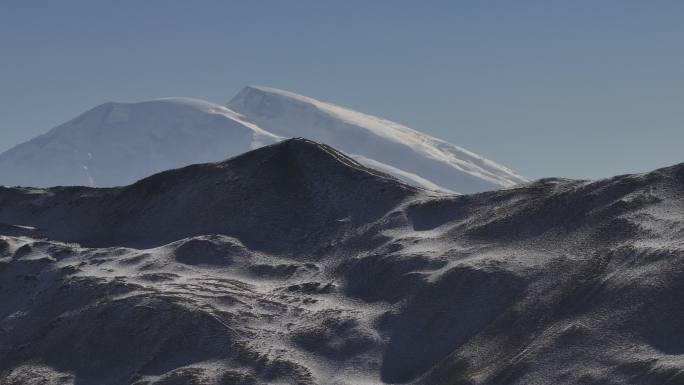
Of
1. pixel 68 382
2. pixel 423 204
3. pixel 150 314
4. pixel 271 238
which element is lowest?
pixel 68 382

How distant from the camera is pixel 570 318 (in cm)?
2584

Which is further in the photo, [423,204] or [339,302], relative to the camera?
[423,204]

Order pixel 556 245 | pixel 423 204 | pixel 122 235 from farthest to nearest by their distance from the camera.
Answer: pixel 122 235 < pixel 423 204 < pixel 556 245

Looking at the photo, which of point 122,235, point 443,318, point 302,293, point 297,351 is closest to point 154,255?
point 122,235

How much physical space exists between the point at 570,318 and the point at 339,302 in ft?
28.5

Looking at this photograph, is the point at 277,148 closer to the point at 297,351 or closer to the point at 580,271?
the point at 297,351

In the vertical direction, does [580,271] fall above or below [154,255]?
above

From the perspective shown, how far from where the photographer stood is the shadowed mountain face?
25562 mm

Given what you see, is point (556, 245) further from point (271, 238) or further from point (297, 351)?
point (271, 238)

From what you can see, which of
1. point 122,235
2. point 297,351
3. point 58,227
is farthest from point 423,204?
point 58,227

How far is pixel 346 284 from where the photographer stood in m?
33.1

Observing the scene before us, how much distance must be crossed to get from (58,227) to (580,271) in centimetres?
2443

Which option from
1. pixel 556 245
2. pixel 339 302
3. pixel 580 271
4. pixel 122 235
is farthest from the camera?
pixel 122 235

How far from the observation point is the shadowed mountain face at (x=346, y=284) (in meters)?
25.6
